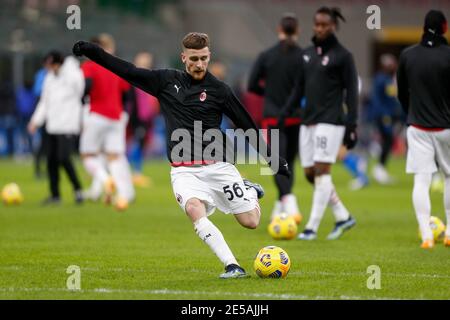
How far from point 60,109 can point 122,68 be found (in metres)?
8.85

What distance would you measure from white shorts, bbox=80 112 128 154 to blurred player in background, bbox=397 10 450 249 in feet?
22.6

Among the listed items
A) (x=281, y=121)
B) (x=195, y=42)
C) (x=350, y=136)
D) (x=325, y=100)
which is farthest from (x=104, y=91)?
(x=195, y=42)

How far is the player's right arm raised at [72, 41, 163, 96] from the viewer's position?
10.1m

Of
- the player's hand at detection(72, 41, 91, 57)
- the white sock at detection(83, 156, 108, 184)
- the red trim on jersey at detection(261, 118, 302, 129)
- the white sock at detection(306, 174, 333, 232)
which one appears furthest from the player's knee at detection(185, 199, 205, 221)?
the white sock at detection(83, 156, 108, 184)

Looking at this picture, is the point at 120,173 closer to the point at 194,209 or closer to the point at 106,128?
the point at 106,128

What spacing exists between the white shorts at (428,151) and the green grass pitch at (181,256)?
Result: 3.17 ft

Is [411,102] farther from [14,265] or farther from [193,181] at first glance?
[14,265]

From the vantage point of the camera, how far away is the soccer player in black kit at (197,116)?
10117mm

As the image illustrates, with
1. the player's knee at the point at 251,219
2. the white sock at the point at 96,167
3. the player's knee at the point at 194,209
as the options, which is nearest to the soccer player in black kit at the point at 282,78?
the white sock at the point at 96,167

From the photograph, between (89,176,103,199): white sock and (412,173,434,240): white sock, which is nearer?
(412,173,434,240): white sock

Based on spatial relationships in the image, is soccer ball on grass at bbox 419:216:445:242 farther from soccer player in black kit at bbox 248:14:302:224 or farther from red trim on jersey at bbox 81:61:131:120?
red trim on jersey at bbox 81:61:131:120

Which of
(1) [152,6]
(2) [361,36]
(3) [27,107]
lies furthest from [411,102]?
(2) [361,36]

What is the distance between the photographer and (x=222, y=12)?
42844mm

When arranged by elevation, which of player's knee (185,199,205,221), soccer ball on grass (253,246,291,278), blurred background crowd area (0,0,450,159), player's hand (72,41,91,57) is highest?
blurred background crowd area (0,0,450,159)
